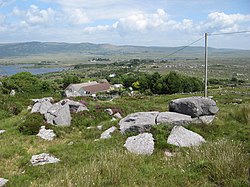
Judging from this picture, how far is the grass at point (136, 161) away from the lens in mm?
6887

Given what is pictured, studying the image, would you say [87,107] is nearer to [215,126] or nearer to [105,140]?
[105,140]

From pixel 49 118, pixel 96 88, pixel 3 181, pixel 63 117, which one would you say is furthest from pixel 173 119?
pixel 96 88

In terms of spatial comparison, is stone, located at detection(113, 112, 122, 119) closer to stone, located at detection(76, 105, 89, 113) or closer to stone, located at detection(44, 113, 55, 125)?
stone, located at detection(76, 105, 89, 113)

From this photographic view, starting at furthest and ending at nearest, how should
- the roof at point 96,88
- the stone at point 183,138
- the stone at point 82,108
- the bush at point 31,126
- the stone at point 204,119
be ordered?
the roof at point 96,88 → the stone at point 82,108 → the bush at point 31,126 → the stone at point 204,119 → the stone at point 183,138

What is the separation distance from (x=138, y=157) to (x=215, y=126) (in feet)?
19.0

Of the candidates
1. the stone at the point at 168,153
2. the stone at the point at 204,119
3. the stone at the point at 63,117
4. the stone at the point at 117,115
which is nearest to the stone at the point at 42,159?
the stone at the point at 168,153

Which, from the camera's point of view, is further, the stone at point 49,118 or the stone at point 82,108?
the stone at point 82,108

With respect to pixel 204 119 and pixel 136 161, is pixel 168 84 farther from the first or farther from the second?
pixel 136 161

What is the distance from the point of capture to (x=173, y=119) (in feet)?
45.3

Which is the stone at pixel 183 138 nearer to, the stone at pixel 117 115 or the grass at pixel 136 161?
the grass at pixel 136 161

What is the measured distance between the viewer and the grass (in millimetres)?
6887

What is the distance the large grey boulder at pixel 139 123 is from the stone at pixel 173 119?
1.18ft

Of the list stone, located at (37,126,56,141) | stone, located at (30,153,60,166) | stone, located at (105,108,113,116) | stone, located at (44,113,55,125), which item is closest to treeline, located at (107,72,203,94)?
stone, located at (105,108,113,116)

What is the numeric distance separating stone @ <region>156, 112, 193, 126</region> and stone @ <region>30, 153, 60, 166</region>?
557 cm
